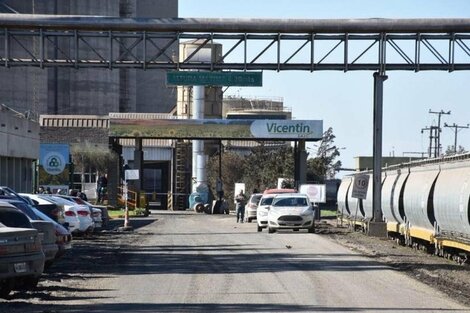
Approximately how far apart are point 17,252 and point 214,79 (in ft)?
79.1

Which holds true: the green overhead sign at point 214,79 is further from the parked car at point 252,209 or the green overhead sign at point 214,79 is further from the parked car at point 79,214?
the parked car at point 252,209

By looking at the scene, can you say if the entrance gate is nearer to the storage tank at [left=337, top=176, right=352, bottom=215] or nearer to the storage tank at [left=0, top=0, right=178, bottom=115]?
the storage tank at [left=337, top=176, right=352, bottom=215]

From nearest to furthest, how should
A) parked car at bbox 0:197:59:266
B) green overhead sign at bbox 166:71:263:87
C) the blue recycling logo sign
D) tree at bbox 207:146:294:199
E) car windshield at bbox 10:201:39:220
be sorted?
parked car at bbox 0:197:59:266 → car windshield at bbox 10:201:39:220 → green overhead sign at bbox 166:71:263:87 → the blue recycling logo sign → tree at bbox 207:146:294:199

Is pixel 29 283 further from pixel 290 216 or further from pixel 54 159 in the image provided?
pixel 54 159

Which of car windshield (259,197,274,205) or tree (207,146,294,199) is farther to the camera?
tree (207,146,294,199)

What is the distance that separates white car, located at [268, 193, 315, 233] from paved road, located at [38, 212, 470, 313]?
8.97m

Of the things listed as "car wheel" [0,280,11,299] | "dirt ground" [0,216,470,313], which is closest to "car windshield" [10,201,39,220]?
"dirt ground" [0,216,470,313]

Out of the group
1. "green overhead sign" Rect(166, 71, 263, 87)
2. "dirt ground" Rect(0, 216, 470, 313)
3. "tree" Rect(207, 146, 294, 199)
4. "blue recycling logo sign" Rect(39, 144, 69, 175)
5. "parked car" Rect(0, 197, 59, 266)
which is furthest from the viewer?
"tree" Rect(207, 146, 294, 199)

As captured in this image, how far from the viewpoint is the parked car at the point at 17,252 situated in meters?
14.9

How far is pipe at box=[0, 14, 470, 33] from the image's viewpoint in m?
33.8

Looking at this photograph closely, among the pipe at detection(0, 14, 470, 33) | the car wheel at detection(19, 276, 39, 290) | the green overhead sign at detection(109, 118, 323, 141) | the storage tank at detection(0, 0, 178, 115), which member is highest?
the storage tank at detection(0, 0, 178, 115)

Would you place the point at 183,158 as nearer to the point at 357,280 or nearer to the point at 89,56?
the point at 89,56

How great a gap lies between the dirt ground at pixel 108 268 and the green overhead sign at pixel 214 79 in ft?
21.0

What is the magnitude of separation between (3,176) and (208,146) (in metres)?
46.4
